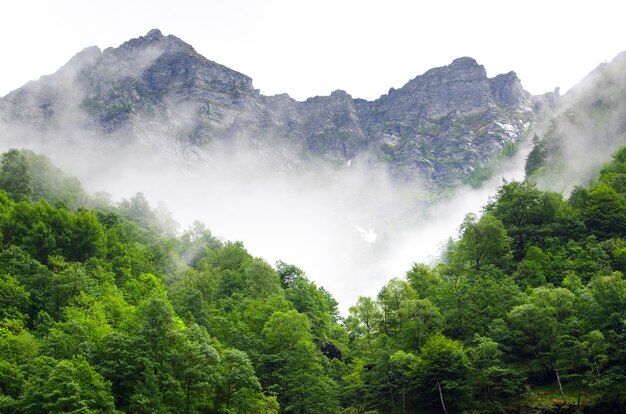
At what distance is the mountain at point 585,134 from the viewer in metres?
135

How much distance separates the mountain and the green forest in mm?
33810

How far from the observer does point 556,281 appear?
75000 millimetres

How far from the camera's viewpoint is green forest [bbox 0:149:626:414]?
43250 mm

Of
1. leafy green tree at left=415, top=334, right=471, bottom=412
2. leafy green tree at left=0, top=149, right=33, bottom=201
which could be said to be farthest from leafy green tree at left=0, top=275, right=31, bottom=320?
leafy green tree at left=0, top=149, right=33, bottom=201

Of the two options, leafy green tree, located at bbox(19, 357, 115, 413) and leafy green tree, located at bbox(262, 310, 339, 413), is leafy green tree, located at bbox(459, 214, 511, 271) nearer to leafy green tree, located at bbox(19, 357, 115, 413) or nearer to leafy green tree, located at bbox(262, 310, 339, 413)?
leafy green tree, located at bbox(262, 310, 339, 413)

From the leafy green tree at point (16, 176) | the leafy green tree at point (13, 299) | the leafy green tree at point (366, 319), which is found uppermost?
the leafy green tree at point (16, 176)

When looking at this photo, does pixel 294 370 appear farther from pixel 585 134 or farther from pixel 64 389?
pixel 585 134

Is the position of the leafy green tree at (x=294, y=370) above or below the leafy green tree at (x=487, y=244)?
below

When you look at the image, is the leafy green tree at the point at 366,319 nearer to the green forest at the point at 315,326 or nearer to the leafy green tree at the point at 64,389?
the green forest at the point at 315,326

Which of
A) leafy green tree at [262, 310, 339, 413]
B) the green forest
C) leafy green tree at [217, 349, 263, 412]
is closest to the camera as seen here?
the green forest

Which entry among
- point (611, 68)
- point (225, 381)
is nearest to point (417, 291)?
point (225, 381)

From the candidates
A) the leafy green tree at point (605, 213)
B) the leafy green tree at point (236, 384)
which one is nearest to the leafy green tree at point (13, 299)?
the leafy green tree at point (236, 384)

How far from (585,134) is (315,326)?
11055cm

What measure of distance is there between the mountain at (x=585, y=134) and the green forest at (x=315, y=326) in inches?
1331
